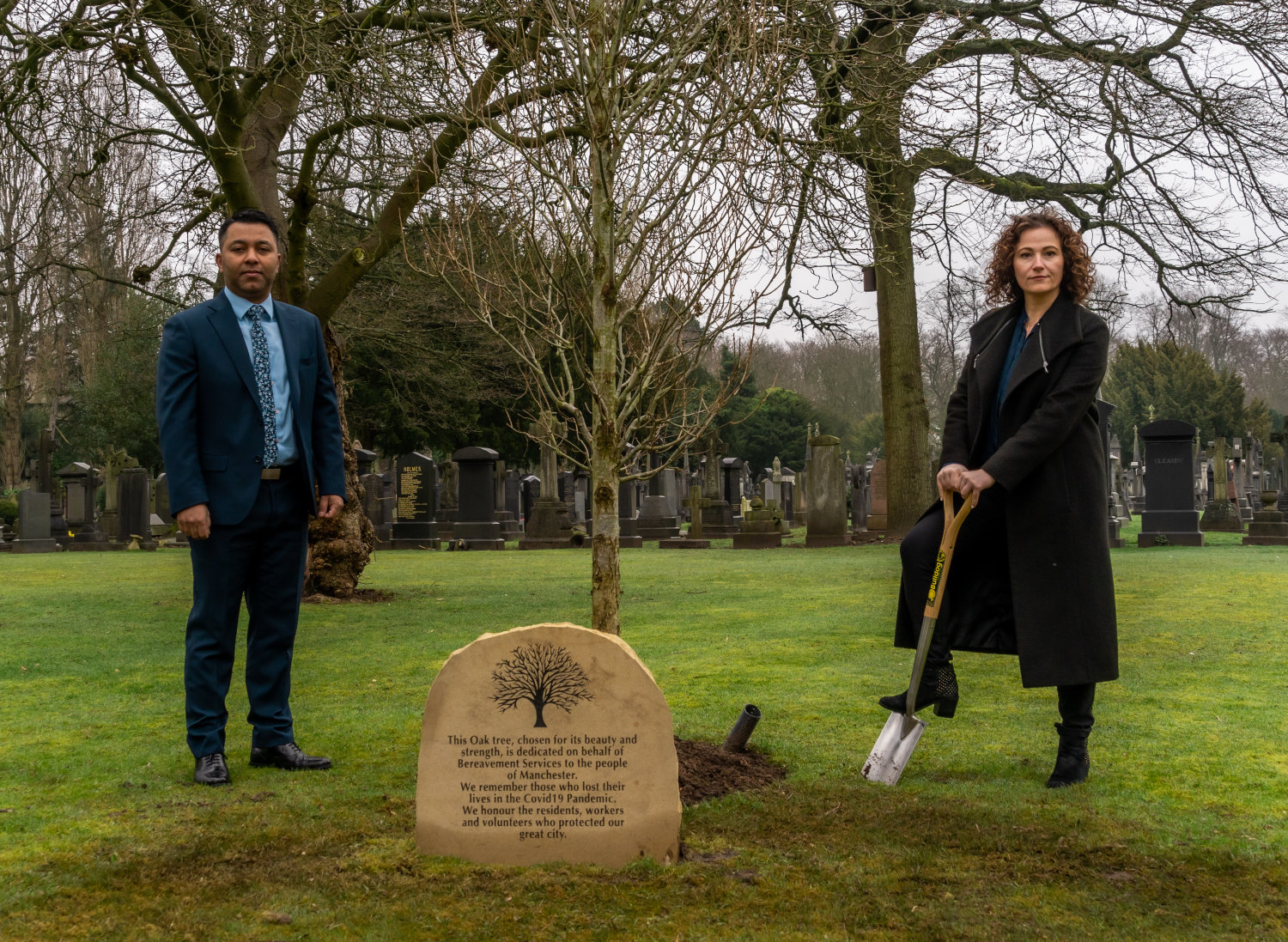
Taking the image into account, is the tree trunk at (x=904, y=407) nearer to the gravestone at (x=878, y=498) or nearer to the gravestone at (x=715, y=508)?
the gravestone at (x=715, y=508)

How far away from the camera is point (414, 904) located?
2.92 meters

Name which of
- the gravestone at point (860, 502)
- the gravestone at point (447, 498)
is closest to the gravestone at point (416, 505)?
the gravestone at point (447, 498)

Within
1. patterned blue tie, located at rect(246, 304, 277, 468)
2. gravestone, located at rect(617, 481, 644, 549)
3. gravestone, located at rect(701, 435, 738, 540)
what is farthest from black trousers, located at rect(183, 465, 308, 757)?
gravestone, located at rect(701, 435, 738, 540)

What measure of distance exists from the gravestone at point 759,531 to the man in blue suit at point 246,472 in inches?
676

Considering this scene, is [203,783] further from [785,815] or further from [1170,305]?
[1170,305]

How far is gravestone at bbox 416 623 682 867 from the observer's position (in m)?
3.29

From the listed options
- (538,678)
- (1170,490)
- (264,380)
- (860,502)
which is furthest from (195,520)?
(860,502)

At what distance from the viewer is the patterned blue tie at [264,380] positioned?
4285 mm

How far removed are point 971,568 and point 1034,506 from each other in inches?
13.5

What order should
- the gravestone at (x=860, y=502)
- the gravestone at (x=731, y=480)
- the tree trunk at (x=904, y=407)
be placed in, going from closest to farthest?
the tree trunk at (x=904, y=407) < the gravestone at (x=860, y=502) < the gravestone at (x=731, y=480)

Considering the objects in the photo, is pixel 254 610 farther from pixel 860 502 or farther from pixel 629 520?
pixel 860 502

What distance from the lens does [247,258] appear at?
4320mm

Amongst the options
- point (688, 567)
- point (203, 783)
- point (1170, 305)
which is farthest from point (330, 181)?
point (1170, 305)

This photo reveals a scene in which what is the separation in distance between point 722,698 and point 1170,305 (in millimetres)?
15983
